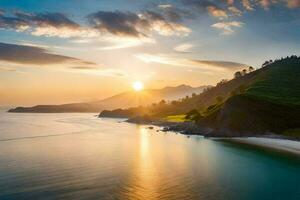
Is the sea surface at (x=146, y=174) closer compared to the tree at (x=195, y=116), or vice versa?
the sea surface at (x=146, y=174)

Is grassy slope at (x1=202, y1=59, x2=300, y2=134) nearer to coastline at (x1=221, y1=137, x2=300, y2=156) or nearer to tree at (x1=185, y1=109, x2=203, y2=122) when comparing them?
coastline at (x1=221, y1=137, x2=300, y2=156)

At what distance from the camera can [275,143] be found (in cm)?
10112

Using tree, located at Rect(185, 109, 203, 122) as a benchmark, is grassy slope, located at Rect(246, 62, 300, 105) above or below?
→ above

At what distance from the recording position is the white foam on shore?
9029cm

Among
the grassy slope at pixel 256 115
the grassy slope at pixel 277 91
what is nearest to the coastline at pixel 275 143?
the grassy slope at pixel 256 115

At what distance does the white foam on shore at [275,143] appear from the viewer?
296ft

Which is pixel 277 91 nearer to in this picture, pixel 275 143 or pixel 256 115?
pixel 256 115

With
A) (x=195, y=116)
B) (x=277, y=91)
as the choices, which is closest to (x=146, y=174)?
(x=195, y=116)

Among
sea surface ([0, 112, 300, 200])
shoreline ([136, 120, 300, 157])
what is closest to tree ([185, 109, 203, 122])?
shoreline ([136, 120, 300, 157])

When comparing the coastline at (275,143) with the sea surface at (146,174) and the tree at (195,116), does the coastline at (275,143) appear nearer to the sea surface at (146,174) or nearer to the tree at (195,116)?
the sea surface at (146,174)

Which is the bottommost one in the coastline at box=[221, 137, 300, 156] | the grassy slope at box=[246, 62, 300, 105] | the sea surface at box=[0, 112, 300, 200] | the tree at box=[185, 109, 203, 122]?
the sea surface at box=[0, 112, 300, 200]

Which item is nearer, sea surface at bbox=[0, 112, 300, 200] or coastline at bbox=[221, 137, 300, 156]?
sea surface at bbox=[0, 112, 300, 200]

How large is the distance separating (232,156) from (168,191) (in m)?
37.6

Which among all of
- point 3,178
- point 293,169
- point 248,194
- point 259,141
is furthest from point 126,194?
point 259,141
